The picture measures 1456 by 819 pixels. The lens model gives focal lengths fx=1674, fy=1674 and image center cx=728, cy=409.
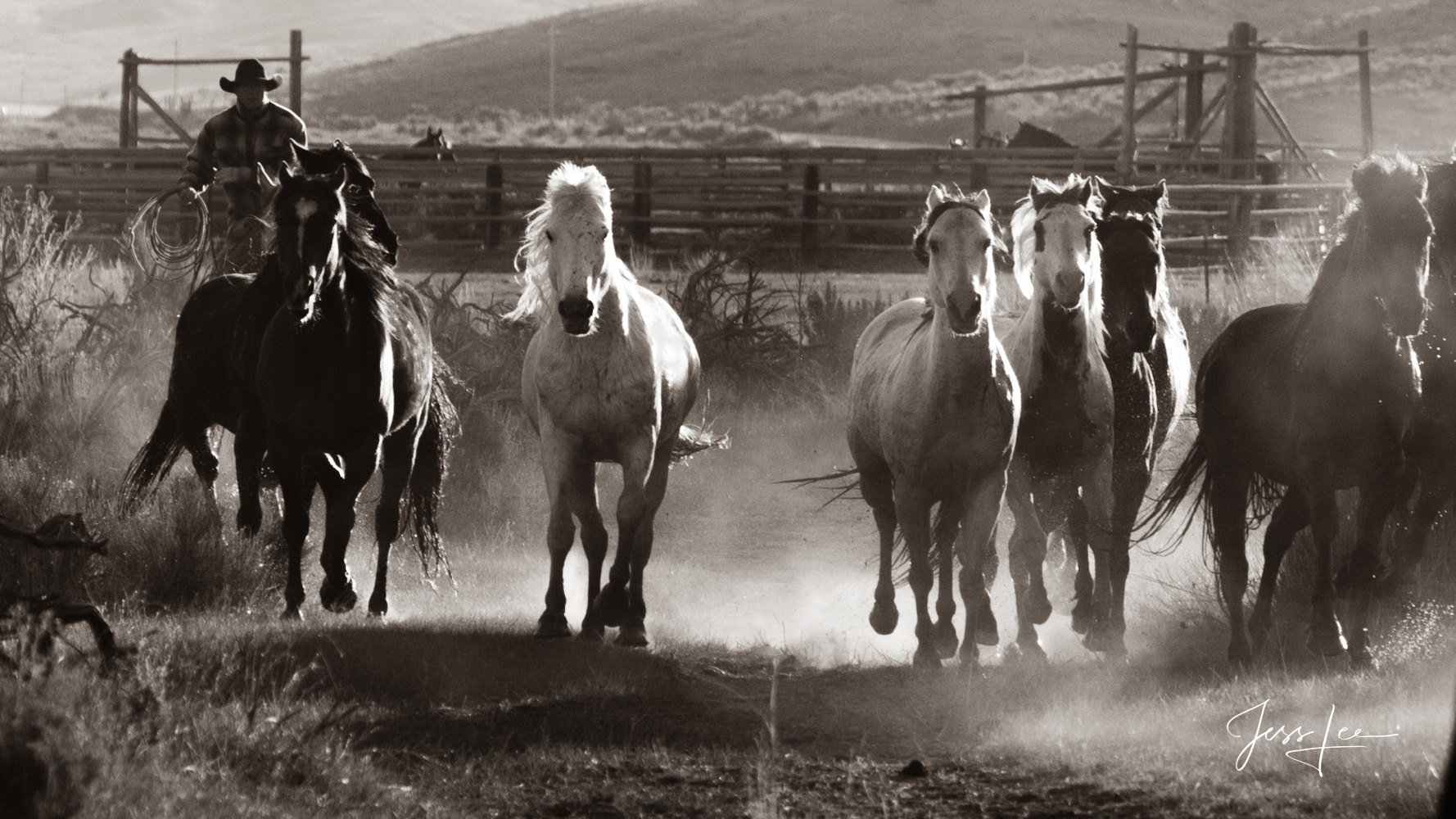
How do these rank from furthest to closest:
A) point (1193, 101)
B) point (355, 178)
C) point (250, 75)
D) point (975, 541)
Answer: point (1193, 101) → point (250, 75) → point (355, 178) → point (975, 541)

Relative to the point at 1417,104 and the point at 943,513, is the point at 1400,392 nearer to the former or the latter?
the point at 943,513

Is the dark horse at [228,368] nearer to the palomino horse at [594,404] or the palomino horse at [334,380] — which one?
the palomino horse at [334,380]

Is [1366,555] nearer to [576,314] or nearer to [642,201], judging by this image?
[576,314]

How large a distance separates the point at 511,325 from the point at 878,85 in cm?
6692

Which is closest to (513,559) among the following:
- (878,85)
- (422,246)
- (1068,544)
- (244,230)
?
(244,230)

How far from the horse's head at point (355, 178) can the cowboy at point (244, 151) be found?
1.85 meters

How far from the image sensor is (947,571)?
8.35 m

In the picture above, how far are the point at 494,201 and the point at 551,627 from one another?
18.8m

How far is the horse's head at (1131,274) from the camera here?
26.1 ft

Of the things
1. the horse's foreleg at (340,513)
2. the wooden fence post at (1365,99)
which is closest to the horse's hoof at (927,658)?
the horse's foreleg at (340,513)

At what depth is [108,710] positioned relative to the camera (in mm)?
5188

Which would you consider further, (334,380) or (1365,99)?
(1365,99)
